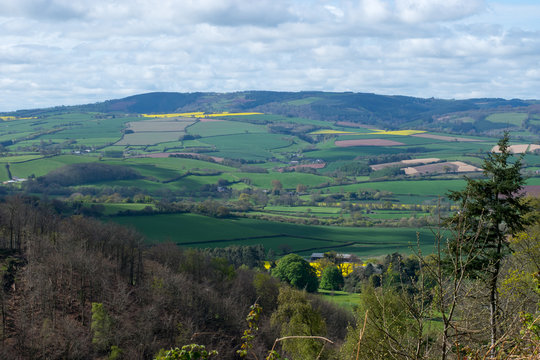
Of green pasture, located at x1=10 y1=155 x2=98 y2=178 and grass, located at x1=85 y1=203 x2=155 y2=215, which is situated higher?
green pasture, located at x1=10 y1=155 x2=98 y2=178

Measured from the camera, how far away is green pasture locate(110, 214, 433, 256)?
101 metres

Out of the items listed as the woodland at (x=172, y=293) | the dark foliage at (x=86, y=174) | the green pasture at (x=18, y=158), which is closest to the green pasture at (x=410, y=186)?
the dark foliage at (x=86, y=174)

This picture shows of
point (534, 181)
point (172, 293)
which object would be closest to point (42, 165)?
point (172, 293)

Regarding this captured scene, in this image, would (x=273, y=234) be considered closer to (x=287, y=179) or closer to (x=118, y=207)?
(x=118, y=207)

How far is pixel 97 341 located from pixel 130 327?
12.7 ft

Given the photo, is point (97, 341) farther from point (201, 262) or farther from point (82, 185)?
point (82, 185)

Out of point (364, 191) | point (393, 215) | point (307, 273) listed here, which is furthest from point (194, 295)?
point (364, 191)

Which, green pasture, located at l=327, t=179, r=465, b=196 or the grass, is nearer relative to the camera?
the grass

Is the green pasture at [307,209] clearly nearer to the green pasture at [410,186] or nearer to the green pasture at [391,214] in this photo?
the green pasture at [391,214]

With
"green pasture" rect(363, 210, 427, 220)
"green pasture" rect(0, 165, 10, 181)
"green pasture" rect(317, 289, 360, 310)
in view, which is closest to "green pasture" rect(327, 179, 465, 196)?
"green pasture" rect(363, 210, 427, 220)

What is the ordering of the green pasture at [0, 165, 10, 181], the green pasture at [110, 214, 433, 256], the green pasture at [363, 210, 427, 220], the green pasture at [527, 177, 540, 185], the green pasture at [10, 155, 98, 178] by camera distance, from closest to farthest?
the green pasture at [110, 214, 433, 256] < the green pasture at [363, 210, 427, 220] < the green pasture at [527, 177, 540, 185] < the green pasture at [0, 165, 10, 181] < the green pasture at [10, 155, 98, 178]

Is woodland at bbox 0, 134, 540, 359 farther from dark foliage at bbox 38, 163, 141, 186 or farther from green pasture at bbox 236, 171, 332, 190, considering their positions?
green pasture at bbox 236, 171, 332, 190

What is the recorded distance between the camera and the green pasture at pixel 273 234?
101 m

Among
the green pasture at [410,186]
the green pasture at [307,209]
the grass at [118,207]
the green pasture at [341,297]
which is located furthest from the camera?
the green pasture at [410,186]
